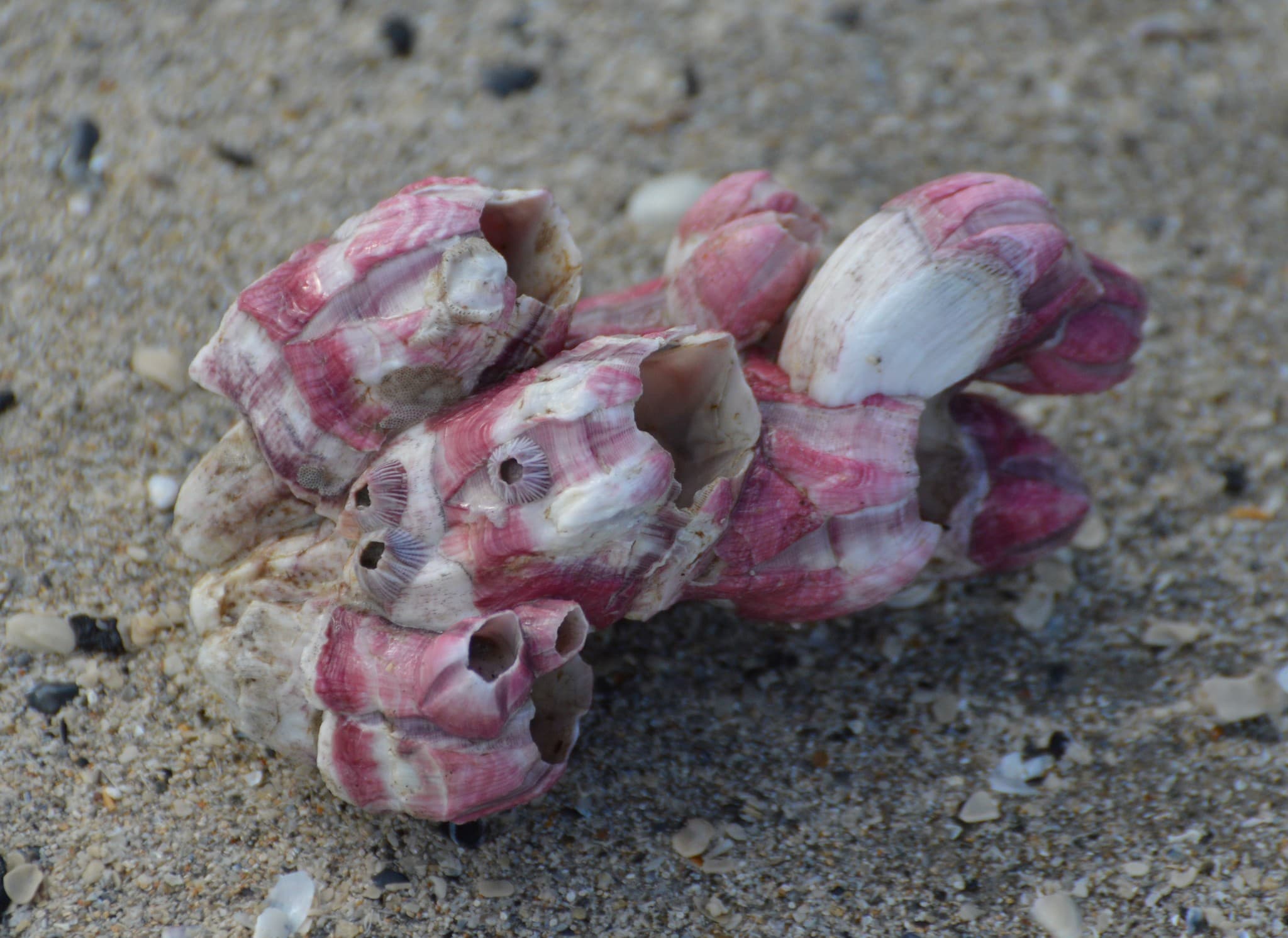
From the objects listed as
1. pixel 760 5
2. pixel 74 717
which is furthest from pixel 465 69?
pixel 74 717

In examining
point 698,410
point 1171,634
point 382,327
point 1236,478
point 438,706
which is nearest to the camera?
point 438,706

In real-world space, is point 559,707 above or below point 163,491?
below

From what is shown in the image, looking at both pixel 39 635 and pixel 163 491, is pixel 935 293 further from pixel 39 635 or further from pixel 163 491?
pixel 39 635

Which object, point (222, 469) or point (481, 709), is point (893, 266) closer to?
point (481, 709)

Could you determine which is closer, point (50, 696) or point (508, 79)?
point (50, 696)

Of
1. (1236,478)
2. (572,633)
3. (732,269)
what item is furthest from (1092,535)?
(572,633)
